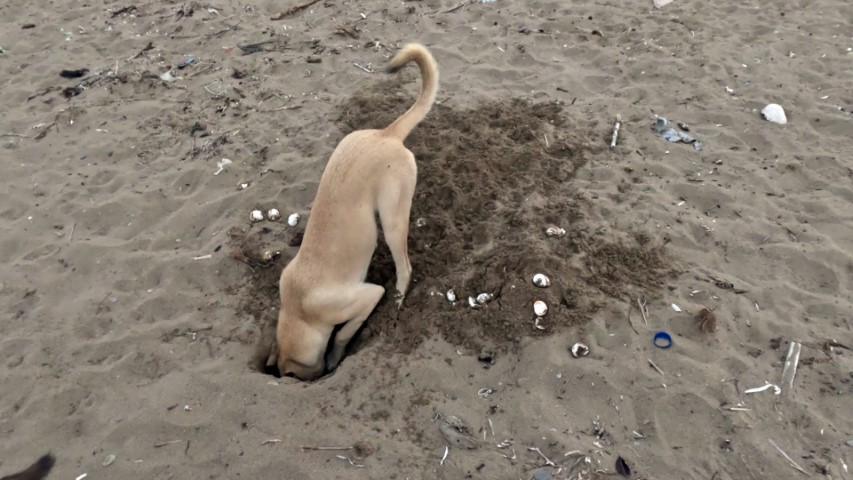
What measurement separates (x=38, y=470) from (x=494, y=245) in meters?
3.20

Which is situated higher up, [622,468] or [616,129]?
[616,129]

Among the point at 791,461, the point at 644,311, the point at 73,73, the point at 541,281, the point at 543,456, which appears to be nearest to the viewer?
the point at 791,461

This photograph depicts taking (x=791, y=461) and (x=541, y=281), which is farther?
(x=541, y=281)

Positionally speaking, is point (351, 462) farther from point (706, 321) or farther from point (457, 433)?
point (706, 321)

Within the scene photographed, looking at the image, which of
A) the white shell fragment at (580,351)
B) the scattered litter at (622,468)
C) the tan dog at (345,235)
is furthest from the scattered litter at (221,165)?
the scattered litter at (622,468)

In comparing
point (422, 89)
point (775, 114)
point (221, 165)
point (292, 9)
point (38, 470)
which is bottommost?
point (38, 470)

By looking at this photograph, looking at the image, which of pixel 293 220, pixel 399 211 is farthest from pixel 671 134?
pixel 293 220

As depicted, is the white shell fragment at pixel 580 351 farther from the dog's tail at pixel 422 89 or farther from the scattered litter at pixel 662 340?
the dog's tail at pixel 422 89

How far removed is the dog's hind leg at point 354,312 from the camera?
3896 millimetres

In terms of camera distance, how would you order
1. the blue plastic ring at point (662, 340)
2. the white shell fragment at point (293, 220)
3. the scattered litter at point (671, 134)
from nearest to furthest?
the blue plastic ring at point (662, 340)
the white shell fragment at point (293, 220)
the scattered litter at point (671, 134)

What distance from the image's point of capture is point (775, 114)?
5.11m

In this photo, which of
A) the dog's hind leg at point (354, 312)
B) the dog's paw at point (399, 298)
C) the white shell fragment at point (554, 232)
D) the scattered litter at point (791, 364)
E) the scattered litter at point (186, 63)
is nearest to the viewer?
the scattered litter at point (791, 364)

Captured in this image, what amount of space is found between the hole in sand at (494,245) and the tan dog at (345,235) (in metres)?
0.33

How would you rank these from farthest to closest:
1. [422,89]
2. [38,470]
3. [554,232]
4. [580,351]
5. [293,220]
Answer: [293,220], [554,232], [422,89], [580,351], [38,470]
